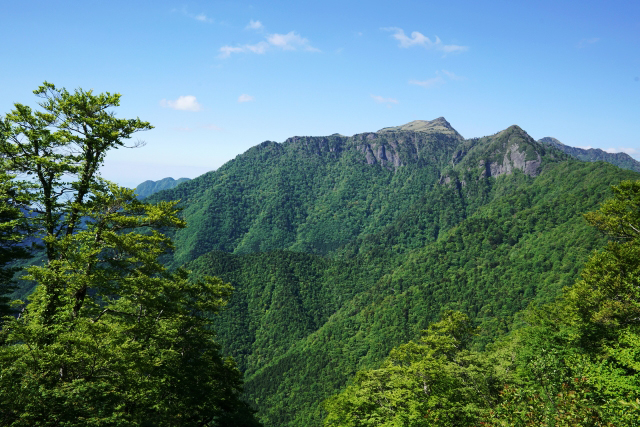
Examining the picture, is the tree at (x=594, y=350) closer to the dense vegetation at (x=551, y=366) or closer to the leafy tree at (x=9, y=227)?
the dense vegetation at (x=551, y=366)

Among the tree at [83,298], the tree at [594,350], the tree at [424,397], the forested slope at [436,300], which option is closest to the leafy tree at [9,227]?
the tree at [83,298]

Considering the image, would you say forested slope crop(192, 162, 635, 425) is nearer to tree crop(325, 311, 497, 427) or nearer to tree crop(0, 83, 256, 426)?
tree crop(325, 311, 497, 427)

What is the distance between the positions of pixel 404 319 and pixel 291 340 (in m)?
68.6

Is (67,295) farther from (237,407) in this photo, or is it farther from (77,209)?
(237,407)

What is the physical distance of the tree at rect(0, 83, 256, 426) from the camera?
13094 mm

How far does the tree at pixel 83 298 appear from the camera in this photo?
13.1 meters

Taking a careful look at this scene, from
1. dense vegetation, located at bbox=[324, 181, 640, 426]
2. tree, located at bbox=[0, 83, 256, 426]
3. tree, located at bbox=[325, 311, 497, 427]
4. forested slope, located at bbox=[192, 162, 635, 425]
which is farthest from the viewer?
forested slope, located at bbox=[192, 162, 635, 425]

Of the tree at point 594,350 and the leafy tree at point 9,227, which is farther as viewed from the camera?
the leafy tree at point 9,227

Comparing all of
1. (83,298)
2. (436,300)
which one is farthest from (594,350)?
(436,300)

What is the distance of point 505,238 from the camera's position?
189375 millimetres

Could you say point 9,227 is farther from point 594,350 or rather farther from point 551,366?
point 594,350

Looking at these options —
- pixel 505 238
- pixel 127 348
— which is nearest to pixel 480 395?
pixel 127 348

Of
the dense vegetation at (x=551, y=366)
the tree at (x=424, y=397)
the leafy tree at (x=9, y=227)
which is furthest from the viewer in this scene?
the tree at (x=424, y=397)

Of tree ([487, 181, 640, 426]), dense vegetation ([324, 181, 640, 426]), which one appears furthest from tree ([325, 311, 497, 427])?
tree ([487, 181, 640, 426])
